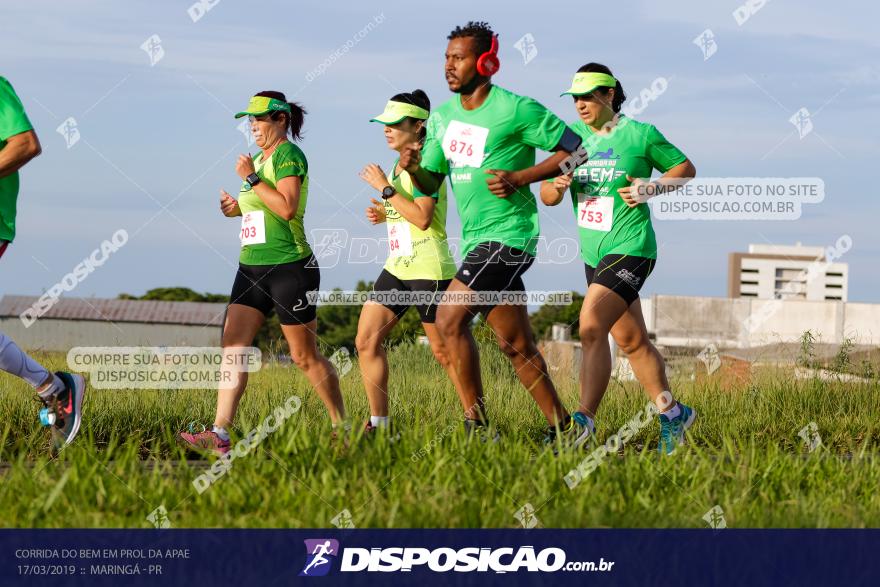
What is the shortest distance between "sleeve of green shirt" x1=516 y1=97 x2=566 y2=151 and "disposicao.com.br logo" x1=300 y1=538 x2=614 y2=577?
293 centimetres

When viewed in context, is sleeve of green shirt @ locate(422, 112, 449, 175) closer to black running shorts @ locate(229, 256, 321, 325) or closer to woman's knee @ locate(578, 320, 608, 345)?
black running shorts @ locate(229, 256, 321, 325)

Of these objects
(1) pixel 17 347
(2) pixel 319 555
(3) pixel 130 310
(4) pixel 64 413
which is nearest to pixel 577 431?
(2) pixel 319 555

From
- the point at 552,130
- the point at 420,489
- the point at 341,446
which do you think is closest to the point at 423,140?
the point at 552,130

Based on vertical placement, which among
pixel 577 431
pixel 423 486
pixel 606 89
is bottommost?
pixel 423 486

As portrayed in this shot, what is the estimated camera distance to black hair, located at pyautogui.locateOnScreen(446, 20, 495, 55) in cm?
694

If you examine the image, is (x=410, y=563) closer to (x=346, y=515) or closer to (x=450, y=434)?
(x=346, y=515)

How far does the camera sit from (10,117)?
21.9ft

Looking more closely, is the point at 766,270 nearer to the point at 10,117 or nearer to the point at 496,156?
the point at 496,156

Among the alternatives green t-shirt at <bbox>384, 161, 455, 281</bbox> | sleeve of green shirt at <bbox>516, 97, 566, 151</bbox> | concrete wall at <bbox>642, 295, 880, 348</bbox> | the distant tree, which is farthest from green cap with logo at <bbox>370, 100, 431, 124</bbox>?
concrete wall at <bbox>642, 295, 880, 348</bbox>

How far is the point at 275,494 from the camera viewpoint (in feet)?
17.4

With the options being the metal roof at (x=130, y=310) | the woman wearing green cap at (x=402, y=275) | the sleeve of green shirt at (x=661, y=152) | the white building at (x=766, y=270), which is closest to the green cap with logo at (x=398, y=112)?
the woman wearing green cap at (x=402, y=275)

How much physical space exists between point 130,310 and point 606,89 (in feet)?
199

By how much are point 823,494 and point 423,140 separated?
3.35 meters

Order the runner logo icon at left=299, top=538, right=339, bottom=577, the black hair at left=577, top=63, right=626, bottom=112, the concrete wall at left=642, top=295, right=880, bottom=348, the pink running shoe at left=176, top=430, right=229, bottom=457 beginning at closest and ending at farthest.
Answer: the runner logo icon at left=299, top=538, right=339, bottom=577, the pink running shoe at left=176, top=430, right=229, bottom=457, the black hair at left=577, top=63, right=626, bottom=112, the concrete wall at left=642, top=295, right=880, bottom=348
